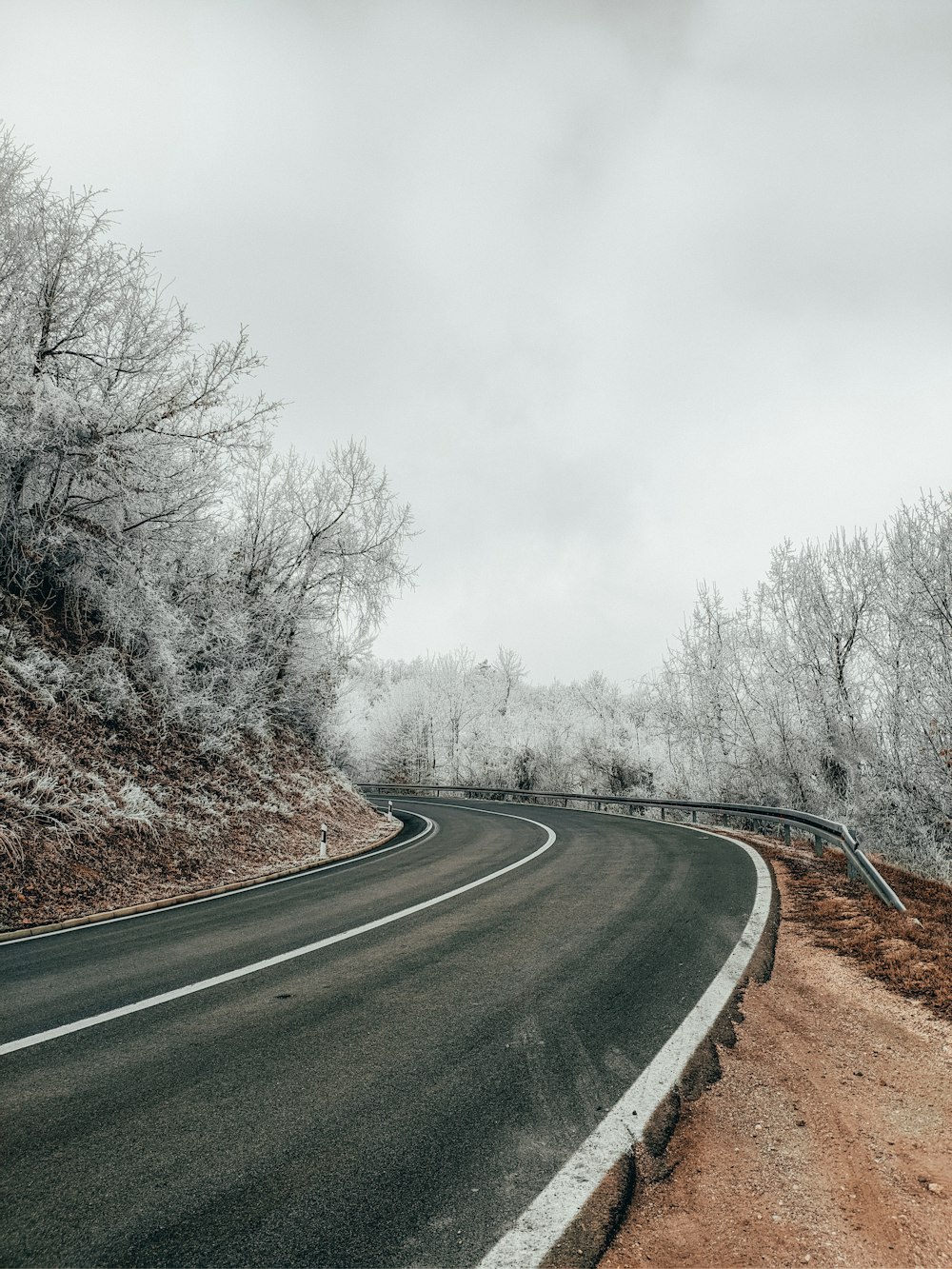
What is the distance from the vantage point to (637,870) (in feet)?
32.2

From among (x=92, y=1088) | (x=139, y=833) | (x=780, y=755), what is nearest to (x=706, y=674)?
(x=780, y=755)

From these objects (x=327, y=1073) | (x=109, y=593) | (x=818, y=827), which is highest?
(x=109, y=593)

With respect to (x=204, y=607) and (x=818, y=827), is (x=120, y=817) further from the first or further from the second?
(x=818, y=827)

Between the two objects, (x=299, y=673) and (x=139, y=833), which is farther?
(x=299, y=673)

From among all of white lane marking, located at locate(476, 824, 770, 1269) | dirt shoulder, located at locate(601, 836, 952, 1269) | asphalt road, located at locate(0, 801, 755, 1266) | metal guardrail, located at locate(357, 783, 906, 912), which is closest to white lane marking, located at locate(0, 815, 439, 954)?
asphalt road, located at locate(0, 801, 755, 1266)

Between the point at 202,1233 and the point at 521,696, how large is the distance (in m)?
60.2

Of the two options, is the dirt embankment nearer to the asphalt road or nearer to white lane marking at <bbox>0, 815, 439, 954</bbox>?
white lane marking at <bbox>0, 815, 439, 954</bbox>

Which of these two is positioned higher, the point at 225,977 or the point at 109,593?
the point at 109,593

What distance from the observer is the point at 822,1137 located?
296 cm

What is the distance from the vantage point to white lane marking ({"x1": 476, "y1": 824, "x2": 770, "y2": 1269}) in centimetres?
226

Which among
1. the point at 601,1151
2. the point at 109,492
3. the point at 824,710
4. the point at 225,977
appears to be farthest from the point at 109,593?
the point at 824,710

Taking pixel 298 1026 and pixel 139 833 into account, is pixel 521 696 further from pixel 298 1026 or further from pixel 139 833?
pixel 298 1026

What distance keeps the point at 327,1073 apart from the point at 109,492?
43.5ft

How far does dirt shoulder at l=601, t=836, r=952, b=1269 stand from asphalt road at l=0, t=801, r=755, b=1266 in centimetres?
48
